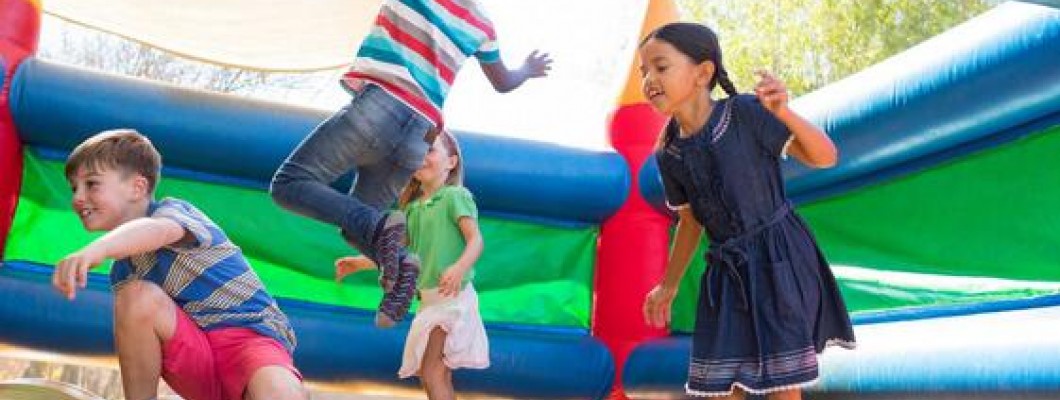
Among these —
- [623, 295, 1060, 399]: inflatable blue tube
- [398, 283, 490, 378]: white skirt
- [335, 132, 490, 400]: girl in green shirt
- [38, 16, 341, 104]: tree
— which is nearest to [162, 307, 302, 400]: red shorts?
[335, 132, 490, 400]: girl in green shirt

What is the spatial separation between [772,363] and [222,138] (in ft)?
6.48

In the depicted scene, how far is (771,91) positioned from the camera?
1.88 metres

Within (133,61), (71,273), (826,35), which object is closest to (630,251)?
(71,273)

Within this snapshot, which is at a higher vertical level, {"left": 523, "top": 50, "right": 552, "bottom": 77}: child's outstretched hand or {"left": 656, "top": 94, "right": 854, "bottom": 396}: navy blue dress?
{"left": 523, "top": 50, "right": 552, "bottom": 77}: child's outstretched hand

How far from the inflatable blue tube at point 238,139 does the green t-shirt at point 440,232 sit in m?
0.52

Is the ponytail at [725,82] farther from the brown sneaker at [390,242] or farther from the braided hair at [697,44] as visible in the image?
the brown sneaker at [390,242]


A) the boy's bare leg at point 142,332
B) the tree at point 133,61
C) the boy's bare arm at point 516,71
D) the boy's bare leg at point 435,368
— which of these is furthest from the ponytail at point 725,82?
the tree at point 133,61

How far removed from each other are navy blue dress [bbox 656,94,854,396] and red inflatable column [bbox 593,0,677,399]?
1.69 meters

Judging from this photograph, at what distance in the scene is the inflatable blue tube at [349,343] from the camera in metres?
3.29

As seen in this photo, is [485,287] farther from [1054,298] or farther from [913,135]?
[1054,298]

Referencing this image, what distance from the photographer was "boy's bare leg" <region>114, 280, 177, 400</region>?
1.96 meters

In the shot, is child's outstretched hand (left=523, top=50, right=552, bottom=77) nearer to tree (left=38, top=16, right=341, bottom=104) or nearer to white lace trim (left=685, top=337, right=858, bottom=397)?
white lace trim (left=685, top=337, right=858, bottom=397)

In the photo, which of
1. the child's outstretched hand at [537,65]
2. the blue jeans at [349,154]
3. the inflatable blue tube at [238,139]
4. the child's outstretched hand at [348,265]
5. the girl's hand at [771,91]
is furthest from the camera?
the inflatable blue tube at [238,139]

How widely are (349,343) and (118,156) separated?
156 cm
